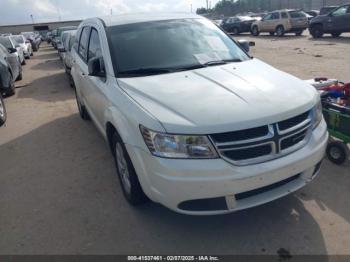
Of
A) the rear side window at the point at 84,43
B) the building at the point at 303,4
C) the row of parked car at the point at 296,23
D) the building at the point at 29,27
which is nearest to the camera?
the rear side window at the point at 84,43

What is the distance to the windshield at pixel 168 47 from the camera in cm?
364

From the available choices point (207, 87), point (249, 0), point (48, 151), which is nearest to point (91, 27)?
point (48, 151)

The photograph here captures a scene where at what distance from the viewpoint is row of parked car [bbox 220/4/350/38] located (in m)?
17.7

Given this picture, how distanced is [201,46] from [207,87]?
1.03 m

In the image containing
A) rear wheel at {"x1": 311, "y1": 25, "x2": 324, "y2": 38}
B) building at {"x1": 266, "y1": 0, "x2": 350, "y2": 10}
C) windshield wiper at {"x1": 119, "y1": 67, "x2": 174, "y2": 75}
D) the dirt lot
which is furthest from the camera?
building at {"x1": 266, "y1": 0, "x2": 350, "y2": 10}

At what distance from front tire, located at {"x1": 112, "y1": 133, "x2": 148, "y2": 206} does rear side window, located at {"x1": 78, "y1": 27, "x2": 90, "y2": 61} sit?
1.93 meters

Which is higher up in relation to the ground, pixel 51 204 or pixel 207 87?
pixel 207 87

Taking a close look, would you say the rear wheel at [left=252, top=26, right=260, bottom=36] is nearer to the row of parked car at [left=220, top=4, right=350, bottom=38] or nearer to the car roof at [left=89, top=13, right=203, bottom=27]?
the row of parked car at [left=220, top=4, right=350, bottom=38]

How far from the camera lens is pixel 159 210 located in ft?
11.2

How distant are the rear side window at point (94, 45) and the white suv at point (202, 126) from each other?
0.28 m

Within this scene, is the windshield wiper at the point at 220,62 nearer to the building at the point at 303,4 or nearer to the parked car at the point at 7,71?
the parked car at the point at 7,71

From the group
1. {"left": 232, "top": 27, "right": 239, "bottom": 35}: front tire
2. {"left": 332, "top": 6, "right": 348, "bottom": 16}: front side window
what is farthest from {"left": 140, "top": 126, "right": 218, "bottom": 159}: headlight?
{"left": 232, "top": 27, "right": 239, "bottom": 35}: front tire

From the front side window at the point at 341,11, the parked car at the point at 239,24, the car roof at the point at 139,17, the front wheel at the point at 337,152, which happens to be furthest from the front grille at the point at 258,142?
the parked car at the point at 239,24

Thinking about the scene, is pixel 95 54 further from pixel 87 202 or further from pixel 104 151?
pixel 87 202
